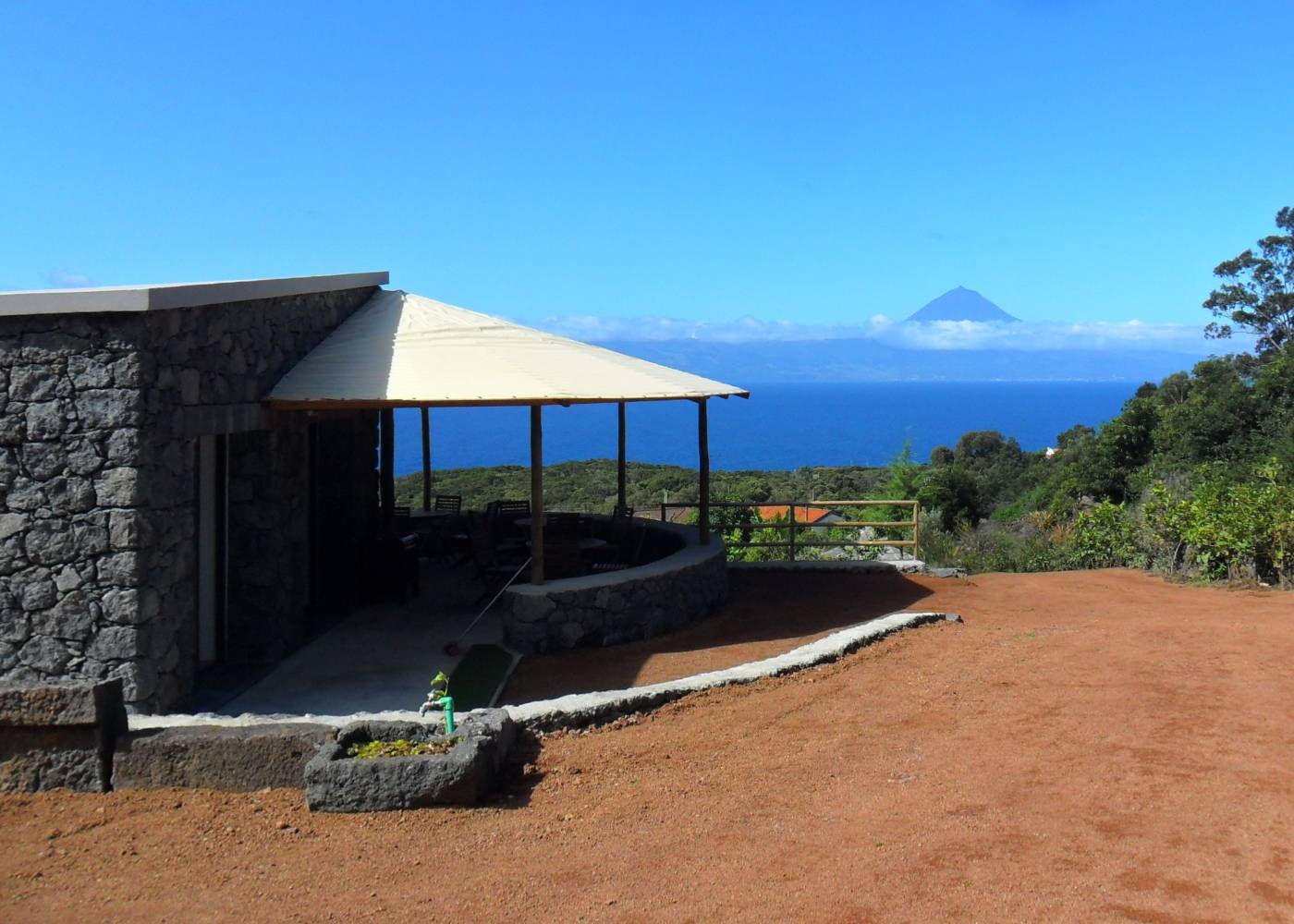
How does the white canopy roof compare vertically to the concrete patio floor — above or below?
above

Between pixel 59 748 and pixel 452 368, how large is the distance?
458 cm

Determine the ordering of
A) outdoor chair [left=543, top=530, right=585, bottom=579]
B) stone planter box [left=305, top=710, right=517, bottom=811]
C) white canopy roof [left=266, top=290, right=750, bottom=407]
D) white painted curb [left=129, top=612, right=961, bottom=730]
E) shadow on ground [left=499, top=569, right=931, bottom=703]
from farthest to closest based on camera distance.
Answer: outdoor chair [left=543, top=530, right=585, bottom=579] → white canopy roof [left=266, top=290, right=750, bottom=407] → shadow on ground [left=499, top=569, right=931, bottom=703] → white painted curb [left=129, top=612, right=961, bottom=730] → stone planter box [left=305, top=710, right=517, bottom=811]

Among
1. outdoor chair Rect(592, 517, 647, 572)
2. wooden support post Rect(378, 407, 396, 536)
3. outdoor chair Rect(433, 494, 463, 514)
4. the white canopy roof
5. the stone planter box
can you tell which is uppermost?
the white canopy roof

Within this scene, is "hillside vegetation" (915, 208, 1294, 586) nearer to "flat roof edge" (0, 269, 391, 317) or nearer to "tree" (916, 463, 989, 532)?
"tree" (916, 463, 989, 532)

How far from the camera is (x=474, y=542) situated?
1081cm

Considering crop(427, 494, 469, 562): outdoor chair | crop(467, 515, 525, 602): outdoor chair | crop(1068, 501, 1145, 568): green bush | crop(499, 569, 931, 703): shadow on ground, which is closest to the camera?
crop(499, 569, 931, 703): shadow on ground

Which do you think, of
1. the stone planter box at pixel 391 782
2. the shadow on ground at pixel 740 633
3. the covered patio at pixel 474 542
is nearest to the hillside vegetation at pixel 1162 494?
the shadow on ground at pixel 740 633

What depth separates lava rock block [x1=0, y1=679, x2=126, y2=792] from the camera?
202 inches

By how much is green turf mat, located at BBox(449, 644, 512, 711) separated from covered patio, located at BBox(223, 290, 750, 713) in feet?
0.60

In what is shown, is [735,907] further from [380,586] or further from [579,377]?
[380,586]

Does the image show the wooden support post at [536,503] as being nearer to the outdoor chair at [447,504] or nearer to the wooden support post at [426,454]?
the wooden support post at [426,454]

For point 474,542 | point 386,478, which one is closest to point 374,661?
point 474,542

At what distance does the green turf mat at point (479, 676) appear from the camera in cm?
728

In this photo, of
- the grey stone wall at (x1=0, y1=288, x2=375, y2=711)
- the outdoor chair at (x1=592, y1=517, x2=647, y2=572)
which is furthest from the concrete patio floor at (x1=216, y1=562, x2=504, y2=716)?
the outdoor chair at (x1=592, y1=517, x2=647, y2=572)
